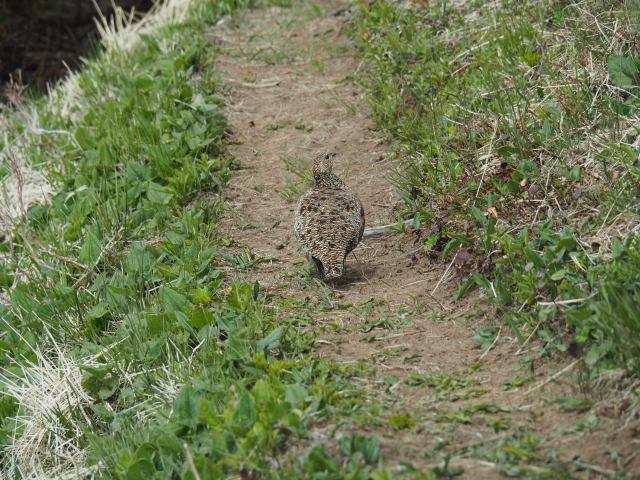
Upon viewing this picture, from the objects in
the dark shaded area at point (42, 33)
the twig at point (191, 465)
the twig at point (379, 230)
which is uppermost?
the twig at point (191, 465)

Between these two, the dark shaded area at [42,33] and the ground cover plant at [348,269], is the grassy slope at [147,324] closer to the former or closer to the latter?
the ground cover plant at [348,269]

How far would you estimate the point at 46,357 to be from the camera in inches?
250

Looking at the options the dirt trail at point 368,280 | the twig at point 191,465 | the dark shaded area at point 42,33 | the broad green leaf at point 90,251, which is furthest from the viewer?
the dark shaded area at point 42,33

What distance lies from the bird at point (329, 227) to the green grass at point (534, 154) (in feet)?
1.77

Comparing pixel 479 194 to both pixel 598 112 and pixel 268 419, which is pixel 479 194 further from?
pixel 268 419

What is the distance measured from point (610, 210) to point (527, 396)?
4.48ft

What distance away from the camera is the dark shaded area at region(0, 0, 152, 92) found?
14977 mm

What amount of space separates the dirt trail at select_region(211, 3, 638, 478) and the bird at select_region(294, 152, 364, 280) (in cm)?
24

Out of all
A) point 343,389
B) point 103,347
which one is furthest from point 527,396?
point 103,347

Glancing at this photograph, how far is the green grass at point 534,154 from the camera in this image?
482 cm

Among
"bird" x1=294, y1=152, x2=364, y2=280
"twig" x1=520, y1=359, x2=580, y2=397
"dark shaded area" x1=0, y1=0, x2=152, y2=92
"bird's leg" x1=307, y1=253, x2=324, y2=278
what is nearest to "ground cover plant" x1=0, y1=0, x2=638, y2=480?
"twig" x1=520, y1=359, x2=580, y2=397

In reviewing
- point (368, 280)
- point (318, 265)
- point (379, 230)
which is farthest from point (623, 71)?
point (318, 265)

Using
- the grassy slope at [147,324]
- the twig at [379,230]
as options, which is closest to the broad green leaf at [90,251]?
the grassy slope at [147,324]

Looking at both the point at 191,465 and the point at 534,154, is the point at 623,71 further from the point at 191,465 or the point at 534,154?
the point at 191,465
